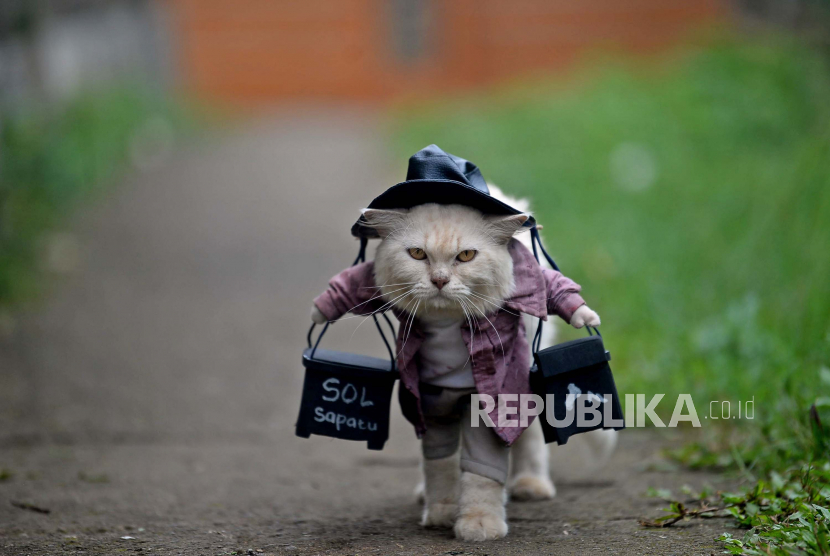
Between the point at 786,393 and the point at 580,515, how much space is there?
90 cm

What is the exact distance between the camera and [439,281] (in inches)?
90.0

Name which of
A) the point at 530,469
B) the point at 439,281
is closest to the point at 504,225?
the point at 439,281

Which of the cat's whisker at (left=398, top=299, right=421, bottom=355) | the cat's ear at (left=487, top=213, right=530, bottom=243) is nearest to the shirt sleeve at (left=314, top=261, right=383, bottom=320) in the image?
the cat's whisker at (left=398, top=299, right=421, bottom=355)

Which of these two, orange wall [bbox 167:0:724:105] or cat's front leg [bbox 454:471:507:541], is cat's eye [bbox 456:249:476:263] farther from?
orange wall [bbox 167:0:724:105]

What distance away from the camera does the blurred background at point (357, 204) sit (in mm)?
3828

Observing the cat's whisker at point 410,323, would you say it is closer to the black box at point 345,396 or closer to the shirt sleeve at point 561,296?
the black box at point 345,396

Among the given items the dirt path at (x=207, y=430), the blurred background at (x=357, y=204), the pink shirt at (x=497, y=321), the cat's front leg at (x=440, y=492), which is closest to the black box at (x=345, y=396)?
the pink shirt at (x=497, y=321)

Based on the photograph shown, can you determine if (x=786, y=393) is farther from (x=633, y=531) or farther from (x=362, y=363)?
(x=362, y=363)

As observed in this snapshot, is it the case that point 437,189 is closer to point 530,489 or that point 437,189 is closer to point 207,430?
point 530,489

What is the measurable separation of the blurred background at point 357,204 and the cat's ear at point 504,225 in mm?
1168

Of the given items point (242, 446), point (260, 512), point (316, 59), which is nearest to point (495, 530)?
point (260, 512)

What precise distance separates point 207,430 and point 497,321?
1.93 m

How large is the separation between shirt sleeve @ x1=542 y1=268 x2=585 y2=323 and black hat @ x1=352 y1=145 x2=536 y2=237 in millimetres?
221

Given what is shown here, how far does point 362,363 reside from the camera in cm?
252
